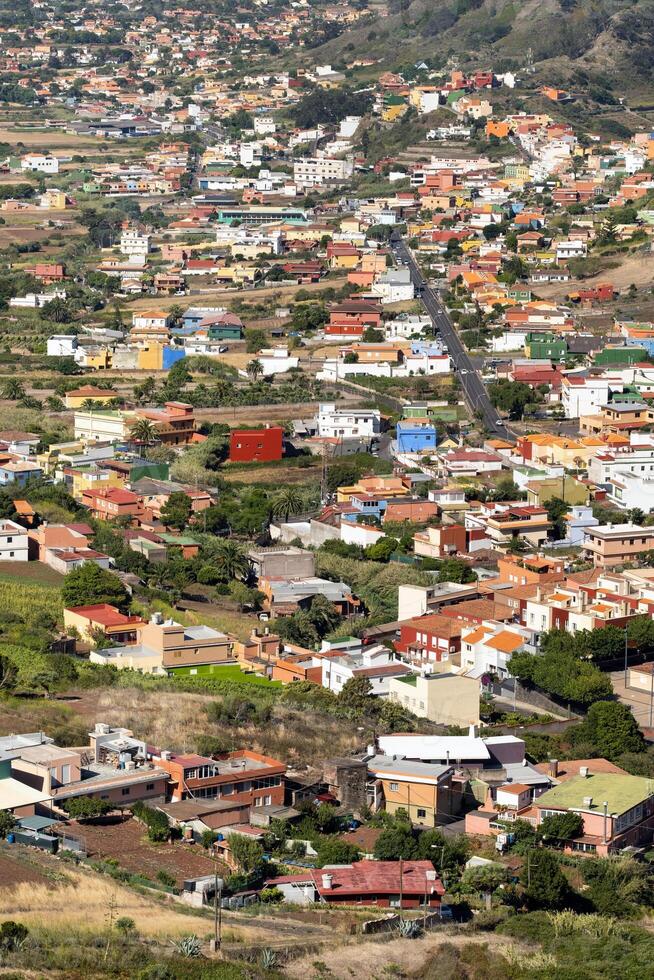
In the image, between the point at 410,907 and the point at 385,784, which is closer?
the point at 410,907

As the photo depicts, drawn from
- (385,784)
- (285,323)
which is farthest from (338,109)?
(385,784)

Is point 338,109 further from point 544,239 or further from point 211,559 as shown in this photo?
point 211,559

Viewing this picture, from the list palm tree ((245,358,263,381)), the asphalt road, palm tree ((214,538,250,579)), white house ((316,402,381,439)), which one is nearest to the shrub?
palm tree ((214,538,250,579))

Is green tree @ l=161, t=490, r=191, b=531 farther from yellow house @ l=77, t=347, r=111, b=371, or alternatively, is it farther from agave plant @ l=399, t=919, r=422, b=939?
agave plant @ l=399, t=919, r=422, b=939

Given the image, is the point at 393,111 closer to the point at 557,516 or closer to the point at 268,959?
the point at 557,516

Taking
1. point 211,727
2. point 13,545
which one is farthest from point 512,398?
point 211,727

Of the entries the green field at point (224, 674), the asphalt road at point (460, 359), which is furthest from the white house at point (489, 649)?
the asphalt road at point (460, 359)

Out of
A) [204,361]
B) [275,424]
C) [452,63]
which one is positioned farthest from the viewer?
[452,63]
